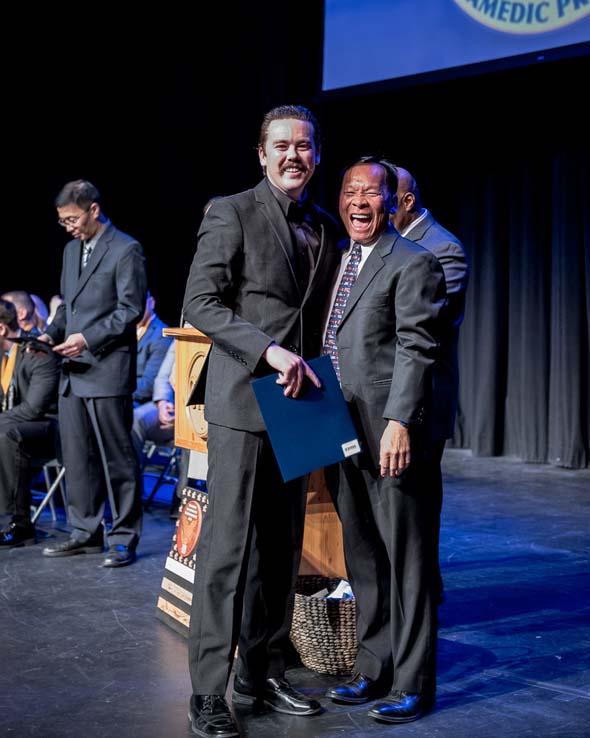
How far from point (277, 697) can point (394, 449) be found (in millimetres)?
791

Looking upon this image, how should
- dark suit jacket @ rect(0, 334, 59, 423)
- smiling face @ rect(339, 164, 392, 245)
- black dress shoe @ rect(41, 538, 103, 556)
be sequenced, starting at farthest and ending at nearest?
dark suit jacket @ rect(0, 334, 59, 423), black dress shoe @ rect(41, 538, 103, 556), smiling face @ rect(339, 164, 392, 245)

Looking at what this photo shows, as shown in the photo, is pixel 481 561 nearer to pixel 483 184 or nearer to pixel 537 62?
pixel 537 62

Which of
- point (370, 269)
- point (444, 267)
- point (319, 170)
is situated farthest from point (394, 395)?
point (319, 170)

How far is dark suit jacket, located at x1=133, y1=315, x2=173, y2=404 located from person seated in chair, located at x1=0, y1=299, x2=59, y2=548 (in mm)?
781

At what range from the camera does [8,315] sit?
5082mm

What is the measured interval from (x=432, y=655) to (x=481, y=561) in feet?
6.12

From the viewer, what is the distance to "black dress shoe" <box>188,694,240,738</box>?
7.96 ft

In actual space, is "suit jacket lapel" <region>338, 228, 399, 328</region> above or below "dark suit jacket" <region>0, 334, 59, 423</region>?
above

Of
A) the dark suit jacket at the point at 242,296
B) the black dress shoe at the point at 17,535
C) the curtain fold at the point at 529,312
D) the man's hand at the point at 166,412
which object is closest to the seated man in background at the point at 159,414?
the man's hand at the point at 166,412

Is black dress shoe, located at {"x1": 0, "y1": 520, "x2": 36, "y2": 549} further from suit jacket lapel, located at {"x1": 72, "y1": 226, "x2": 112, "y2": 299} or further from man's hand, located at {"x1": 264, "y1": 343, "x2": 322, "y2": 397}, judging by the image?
A: man's hand, located at {"x1": 264, "y1": 343, "x2": 322, "y2": 397}

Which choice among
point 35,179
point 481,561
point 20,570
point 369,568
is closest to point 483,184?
point 35,179

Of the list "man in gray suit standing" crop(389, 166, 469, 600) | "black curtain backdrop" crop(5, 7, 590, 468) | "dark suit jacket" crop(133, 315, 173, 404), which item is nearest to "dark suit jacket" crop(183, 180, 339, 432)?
"man in gray suit standing" crop(389, 166, 469, 600)

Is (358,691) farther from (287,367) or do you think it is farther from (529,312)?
(529,312)

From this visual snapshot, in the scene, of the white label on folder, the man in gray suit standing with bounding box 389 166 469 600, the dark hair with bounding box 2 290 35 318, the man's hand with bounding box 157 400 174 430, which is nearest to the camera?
the white label on folder
